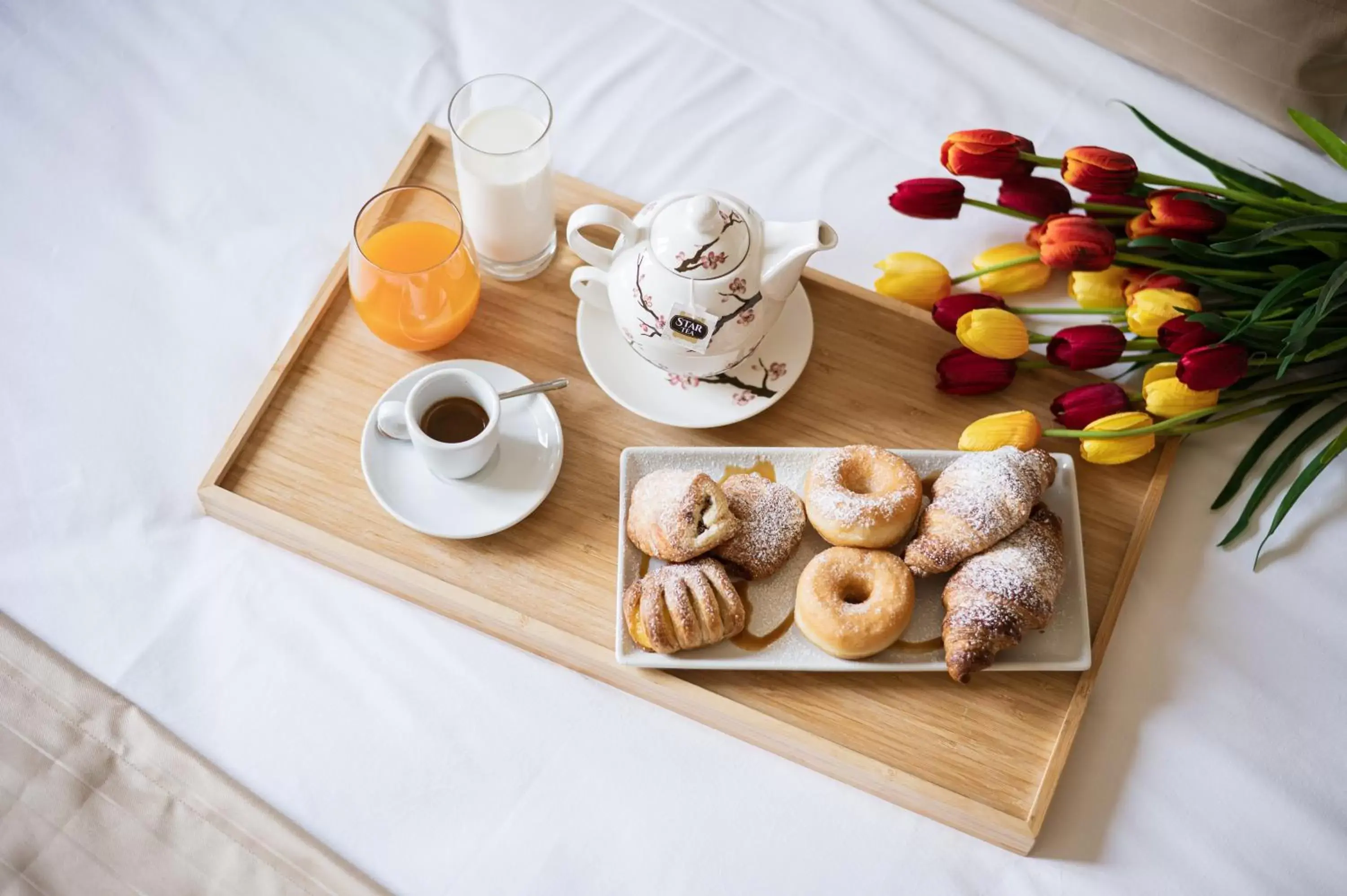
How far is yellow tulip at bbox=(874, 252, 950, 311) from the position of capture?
4.36 ft

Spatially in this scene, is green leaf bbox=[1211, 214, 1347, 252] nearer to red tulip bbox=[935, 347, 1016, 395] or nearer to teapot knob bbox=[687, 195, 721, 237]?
red tulip bbox=[935, 347, 1016, 395]

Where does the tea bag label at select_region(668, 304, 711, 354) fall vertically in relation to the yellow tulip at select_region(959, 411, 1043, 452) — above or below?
above

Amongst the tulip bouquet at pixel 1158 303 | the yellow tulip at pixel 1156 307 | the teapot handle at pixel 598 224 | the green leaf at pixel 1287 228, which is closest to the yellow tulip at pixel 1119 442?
the tulip bouquet at pixel 1158 303

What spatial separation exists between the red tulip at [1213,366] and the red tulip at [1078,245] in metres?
0.16

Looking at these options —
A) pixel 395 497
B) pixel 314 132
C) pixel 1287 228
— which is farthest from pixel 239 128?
pixel 1287 228

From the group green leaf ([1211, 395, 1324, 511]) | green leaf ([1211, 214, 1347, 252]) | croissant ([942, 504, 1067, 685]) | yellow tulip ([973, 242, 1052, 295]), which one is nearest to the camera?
croissant ([942, 504, 1067, 685])

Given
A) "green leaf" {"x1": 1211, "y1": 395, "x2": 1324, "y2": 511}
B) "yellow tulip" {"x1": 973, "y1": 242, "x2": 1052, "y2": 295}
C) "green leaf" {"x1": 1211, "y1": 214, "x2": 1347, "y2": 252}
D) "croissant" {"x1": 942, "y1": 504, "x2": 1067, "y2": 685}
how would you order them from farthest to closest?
"yellow tulip" {"x1": 973, "y1": 242, "x2": 1052, "y2": 295}, "green leaf" {"x1": 1211, "y1": 395, "x2": 1324, "y2": 511}, "green leaf" {"x1": 1211, "y1": 214, "x2": 1347, "y2": 252}, "croissant" {"x1": 942, "y1": 504, "x2": 1067, "y2": 685}

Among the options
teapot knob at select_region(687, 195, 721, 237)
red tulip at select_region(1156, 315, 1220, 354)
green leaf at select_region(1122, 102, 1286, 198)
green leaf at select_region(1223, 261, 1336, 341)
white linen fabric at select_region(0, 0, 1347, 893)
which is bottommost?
white linen fabric at select_region(0, 0, 1347, 893)

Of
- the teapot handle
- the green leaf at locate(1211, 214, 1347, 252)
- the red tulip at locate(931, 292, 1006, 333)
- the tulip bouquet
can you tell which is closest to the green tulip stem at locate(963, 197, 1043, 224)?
the tulip bouquet

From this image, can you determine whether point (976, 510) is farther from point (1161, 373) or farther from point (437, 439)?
point (437, 439)

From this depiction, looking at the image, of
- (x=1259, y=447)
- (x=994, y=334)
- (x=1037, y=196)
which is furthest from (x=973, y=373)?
(x=1259, y=447)

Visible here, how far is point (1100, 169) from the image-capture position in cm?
124

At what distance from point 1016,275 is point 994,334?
0.58 feet

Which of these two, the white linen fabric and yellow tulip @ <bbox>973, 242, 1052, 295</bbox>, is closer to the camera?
the white linen fabric
